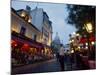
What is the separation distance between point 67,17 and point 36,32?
516 mm

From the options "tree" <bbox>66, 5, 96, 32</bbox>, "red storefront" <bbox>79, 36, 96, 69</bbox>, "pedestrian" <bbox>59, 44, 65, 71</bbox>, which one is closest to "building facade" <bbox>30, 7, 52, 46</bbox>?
"pedestrian" <bbox>59, 44, 65, 71</bbox>

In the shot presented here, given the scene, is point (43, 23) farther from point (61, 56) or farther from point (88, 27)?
point (88, 27)

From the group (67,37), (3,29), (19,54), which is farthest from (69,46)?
(3,29)

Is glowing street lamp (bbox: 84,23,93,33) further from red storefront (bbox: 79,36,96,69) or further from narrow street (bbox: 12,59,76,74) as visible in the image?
narrow street (bbox: 12,59,76,74)

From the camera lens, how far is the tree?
3.14 meters

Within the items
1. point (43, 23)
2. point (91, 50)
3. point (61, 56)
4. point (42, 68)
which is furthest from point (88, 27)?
point (42, 68)

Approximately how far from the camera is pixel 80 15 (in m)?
3.18

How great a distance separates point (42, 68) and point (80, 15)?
945mm

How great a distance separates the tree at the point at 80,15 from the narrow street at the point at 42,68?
2.00 feet

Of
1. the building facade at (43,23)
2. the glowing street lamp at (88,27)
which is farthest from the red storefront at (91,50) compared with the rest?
the building facade at (43,23)

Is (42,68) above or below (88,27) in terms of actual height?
Answer: below

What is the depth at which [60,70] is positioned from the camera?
3084mm

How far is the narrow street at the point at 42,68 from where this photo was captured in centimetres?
288
